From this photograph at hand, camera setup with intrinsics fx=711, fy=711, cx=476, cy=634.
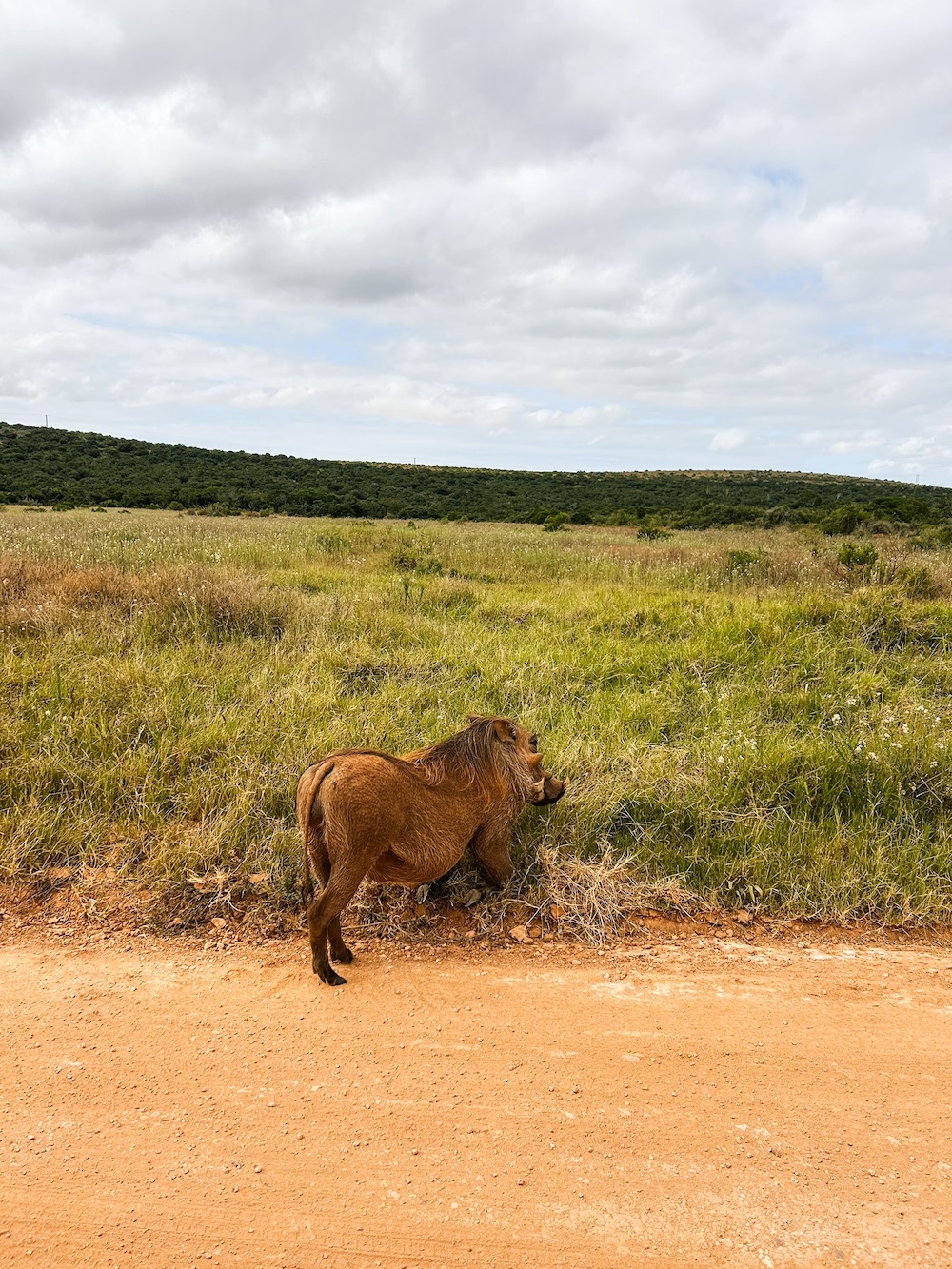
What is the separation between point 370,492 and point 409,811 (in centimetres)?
3935

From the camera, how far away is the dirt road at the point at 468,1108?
70.1 inches

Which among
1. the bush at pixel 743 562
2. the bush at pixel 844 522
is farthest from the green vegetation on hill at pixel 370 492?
the bush at pixel 743 562

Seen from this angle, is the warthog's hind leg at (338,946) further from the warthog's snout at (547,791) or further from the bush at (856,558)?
the bush at (856,558)

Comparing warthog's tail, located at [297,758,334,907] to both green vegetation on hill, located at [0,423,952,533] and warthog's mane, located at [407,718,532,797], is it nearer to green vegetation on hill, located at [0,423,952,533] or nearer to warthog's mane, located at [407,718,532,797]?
warthog's mane, located at [407,718,532,797]

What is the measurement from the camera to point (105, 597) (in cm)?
690

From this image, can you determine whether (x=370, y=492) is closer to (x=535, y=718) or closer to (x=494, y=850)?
(x=535, y=718)

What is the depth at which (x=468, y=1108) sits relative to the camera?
2176mm

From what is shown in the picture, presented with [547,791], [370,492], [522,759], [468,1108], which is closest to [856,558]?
[547,791]

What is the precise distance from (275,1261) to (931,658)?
669 centimetres

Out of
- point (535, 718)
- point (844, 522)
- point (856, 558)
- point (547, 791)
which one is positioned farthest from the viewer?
point (844, 522)

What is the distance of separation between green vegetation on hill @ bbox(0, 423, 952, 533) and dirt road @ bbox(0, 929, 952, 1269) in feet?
64.8

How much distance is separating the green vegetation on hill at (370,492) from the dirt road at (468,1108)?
1974 cm

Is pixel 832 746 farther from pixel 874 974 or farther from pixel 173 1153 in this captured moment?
pixel 173 1153

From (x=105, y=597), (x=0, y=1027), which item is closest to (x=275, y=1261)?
(x=0, y=1027)
